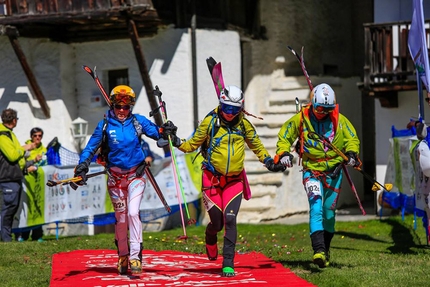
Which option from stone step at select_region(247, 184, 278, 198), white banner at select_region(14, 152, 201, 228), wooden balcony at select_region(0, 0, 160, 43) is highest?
wooden balcony at select_region(0, 0, 160, 43)

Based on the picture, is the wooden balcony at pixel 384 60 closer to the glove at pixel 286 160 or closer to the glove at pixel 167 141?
the glove at pixel 286 160

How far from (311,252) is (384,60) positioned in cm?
744

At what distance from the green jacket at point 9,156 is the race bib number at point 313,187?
5531mm

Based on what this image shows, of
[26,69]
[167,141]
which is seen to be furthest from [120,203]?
[26,69]

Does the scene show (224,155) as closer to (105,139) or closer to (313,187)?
(313,187)

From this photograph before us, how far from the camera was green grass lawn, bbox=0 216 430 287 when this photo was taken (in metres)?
10.4

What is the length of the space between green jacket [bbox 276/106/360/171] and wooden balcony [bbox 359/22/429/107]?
8.40 metres

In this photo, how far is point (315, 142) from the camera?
11.1 metres

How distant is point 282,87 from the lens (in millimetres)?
22922

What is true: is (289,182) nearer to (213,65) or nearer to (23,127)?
(23,127)

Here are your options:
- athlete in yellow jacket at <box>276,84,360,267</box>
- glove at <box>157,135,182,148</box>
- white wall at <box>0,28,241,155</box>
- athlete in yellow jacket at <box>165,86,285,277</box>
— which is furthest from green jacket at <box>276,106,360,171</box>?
white wall at <box>0,28,241,155</box>

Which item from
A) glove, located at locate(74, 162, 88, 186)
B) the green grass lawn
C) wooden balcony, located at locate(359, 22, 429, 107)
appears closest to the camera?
the green grass lawn

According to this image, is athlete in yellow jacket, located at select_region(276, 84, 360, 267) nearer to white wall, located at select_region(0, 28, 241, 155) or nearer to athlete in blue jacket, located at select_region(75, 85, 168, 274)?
athlete in blue jacket, located at select_region(75, 85, 168, 274)

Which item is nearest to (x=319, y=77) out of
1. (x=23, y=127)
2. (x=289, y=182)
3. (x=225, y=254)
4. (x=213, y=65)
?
(x=289, y=182)
